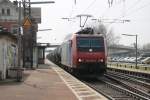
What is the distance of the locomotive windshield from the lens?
33.4 metres

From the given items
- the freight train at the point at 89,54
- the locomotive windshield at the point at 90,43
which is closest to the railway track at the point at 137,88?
the freight train at the point at 89,54

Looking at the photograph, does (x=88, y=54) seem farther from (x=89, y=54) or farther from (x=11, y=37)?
(x=11, y=37)

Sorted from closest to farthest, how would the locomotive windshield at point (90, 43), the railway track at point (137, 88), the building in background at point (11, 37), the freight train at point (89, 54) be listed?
the railway track at point (137, 88)
the building in background at point (11, 37)
the freight train at point (89, 54)
the locomotive windshield at point (90, 43)

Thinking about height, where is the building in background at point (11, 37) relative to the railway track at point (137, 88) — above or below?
above

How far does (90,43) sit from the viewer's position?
33500 mm

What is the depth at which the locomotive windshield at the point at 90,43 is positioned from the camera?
33.4 metres

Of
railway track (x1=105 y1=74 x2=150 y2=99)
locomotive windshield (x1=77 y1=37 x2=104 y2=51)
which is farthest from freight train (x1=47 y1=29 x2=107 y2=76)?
railway track (x1=105 y1=74 x2=150 y2=99)

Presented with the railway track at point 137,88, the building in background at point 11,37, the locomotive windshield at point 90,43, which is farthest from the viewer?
the locomotive windshield at point 90,43

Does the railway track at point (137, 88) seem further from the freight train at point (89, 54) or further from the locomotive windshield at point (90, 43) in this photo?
the locomotive windshield at point (90, 43)

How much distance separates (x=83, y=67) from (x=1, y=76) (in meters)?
7.30

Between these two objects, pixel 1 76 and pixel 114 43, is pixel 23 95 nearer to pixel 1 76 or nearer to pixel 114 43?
pixel 1 76

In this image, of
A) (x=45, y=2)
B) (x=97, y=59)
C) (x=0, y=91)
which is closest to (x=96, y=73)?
(x=97, y=59)

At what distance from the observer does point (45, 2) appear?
99.9 ft

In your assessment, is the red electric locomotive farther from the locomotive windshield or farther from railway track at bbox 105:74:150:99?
railway track at bbox 105:74:150:99
